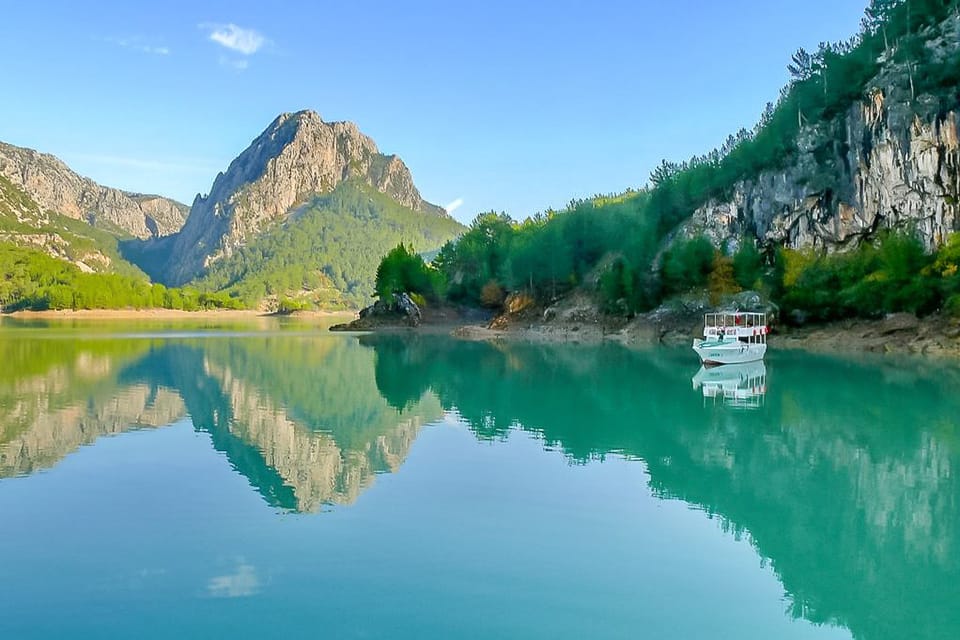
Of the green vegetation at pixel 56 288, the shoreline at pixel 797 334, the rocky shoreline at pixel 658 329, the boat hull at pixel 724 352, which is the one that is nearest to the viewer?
the boat hull at pixel 724 352

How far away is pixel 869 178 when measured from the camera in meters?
73.4

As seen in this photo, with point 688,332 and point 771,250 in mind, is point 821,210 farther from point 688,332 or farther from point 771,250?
point 688,332

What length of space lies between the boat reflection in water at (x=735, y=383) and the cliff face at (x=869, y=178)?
30793 millimetres

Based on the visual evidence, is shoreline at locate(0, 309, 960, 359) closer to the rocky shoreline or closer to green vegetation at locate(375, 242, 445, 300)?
the rocky shoreline

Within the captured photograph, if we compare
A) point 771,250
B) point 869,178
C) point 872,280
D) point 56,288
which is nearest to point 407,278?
point 771,250

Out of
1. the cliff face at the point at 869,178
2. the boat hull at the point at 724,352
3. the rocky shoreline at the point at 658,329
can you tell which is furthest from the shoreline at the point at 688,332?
the boat hull at the point at 724,352

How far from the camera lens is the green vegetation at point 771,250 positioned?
67812 mm

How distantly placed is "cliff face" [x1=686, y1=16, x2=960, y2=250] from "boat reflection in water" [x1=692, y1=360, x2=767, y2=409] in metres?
30.8

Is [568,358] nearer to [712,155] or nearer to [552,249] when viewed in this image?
[552,249]

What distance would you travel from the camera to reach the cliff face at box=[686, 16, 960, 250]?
221 feet

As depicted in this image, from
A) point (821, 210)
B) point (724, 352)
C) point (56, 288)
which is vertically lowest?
point (724, 352)

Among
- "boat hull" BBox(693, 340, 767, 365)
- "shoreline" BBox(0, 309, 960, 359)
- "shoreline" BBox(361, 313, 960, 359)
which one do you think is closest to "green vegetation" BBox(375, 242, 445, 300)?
"shoreline" BBox(0, 309, 960, 359)

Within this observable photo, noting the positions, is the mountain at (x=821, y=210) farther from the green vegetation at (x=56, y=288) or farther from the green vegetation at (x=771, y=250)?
the green vegetation at (x=56, y=288)

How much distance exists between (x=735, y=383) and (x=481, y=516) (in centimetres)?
2807
